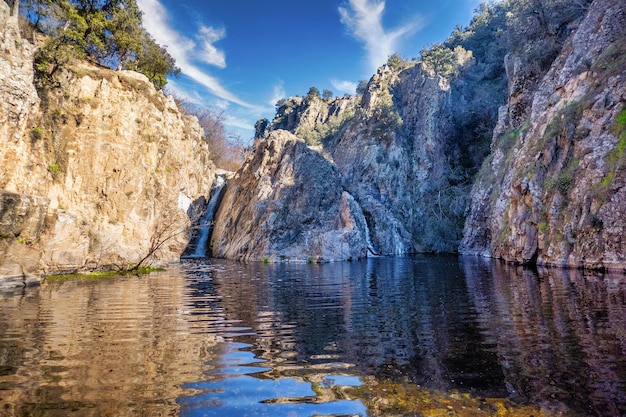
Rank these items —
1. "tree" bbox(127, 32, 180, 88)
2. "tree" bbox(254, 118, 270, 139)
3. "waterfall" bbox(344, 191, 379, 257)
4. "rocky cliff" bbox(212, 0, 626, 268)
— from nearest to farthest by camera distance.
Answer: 1. "rocky cliff" bbox(212, 0, 626, 268)
2. "tree" bbox(127, 32, 180, 88)
3. "waterfall" bbox(344, 191, 379, 257)
4. "tree" bbox(254, 118, 270, 139)

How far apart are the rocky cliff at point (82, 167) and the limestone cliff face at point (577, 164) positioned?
82.9ft

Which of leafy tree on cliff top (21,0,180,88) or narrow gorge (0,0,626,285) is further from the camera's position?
leafy tree on cliff top (21,0,180,88)

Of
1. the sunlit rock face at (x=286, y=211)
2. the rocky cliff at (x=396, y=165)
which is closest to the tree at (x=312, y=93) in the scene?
the rocky cliff at (x=396, y=165)

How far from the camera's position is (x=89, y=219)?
28.5 metres

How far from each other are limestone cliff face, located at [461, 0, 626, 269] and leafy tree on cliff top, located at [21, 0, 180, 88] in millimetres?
35984

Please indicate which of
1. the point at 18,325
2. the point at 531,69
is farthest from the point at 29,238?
the point at 531,69

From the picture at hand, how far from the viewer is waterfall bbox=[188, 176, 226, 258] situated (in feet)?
157

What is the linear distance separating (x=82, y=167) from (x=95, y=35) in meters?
12.1

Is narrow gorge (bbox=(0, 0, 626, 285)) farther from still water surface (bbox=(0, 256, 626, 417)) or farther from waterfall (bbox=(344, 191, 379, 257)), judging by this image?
still water surface (bbox=(0, 256, 626, 417))

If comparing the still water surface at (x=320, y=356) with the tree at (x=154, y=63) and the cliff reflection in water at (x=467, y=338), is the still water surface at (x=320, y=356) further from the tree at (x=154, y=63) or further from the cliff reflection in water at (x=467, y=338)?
the tree at (x=154, y=63)

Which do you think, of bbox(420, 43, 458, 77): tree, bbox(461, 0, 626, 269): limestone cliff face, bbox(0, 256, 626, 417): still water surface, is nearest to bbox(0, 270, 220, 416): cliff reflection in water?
bbox(0, 256, 626, 417): still water surface

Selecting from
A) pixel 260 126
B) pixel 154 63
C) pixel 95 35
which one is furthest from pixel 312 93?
pixel 95 35

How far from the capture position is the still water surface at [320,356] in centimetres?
450

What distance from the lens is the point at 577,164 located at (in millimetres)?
23234
